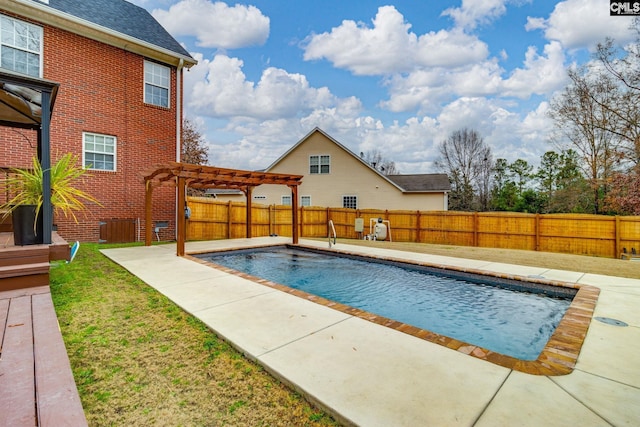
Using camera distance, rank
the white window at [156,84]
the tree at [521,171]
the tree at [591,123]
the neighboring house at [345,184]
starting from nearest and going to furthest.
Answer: the white window at [156,84] → the tree at [591,123] → the neighboring house at [345,184] → the tree at [521,171]

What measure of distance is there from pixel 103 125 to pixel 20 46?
2596mm

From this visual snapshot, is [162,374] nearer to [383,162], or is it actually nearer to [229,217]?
[229,217]

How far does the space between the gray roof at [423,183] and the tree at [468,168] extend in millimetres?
9680

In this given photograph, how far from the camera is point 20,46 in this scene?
27.6 ft

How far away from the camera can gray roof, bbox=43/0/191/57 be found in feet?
30.7

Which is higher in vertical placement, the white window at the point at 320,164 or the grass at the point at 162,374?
the white window at the point at 320,164

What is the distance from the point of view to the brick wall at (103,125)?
8.84 metres

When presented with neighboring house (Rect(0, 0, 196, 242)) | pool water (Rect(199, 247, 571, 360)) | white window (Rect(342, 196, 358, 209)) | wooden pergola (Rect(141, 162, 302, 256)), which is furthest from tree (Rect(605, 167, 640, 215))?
neighboring house (Rect(0, 0, 196, 242))

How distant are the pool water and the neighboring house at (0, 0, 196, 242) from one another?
3.93 metres

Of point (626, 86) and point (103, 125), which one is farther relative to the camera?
point (626, 86)

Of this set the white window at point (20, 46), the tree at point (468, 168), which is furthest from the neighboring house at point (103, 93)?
the tree at point (468, 168)

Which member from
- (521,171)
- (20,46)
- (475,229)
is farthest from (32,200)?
(521,171)

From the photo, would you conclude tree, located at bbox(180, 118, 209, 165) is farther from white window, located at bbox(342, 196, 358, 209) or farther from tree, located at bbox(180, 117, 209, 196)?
white window, located at bbox(342, 196, 358, 209)

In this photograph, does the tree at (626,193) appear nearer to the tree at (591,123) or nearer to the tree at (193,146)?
the tree at (591,123)
